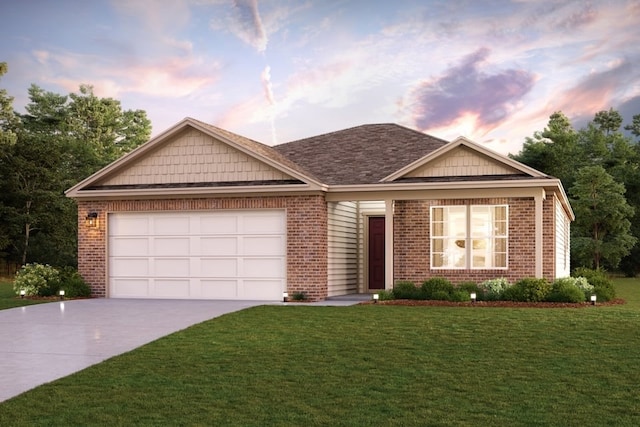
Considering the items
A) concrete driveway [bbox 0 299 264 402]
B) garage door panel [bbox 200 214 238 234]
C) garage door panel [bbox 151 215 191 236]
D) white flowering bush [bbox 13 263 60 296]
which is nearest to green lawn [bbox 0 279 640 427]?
Result: concrete driveway [bbox 0 299 264 402]

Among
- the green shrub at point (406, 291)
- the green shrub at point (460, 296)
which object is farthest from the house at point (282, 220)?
the green shrub at point (460, 296)

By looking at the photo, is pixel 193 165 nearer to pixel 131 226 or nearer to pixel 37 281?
pixel 131 226

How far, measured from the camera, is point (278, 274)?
2088cm

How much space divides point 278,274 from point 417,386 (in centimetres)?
1139

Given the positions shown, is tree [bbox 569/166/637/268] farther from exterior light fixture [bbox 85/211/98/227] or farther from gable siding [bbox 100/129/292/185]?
exterior light fixture [bbox 85/211/98/227]

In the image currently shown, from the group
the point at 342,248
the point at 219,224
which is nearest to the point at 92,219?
the point at 219,224

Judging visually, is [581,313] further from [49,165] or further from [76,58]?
[49,165]

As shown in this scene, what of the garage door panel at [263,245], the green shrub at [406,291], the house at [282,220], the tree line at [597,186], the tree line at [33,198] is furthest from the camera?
the tree line at [597,186]

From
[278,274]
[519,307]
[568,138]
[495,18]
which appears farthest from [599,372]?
[568,138]

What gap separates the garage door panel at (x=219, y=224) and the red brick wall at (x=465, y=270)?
4.39 metres

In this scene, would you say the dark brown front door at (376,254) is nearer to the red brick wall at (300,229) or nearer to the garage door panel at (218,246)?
the red brick wall at (300,229)

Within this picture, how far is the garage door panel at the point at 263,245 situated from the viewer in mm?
20875

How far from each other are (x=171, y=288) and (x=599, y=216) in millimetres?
29518

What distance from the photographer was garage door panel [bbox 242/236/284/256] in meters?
20.9
